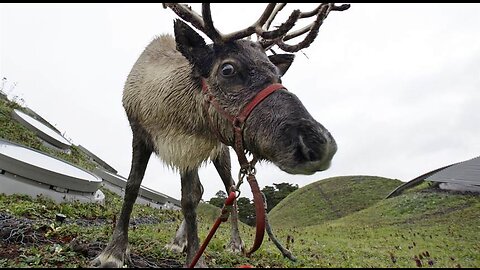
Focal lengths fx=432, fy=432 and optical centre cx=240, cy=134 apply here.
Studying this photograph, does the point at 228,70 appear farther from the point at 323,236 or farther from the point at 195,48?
the point at 323,236

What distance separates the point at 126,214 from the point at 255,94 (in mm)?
2437

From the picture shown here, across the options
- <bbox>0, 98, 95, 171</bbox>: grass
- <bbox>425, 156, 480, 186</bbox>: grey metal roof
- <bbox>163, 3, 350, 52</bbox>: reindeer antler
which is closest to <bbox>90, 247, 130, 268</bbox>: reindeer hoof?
<bbox>163, 3, 350, 52</bbox>: reindeer antler

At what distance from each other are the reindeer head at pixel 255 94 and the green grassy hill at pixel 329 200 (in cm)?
1985

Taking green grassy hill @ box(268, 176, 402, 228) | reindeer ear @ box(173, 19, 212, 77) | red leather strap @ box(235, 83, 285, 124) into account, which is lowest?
red leather strap @ box(235, 83, 285, 124)

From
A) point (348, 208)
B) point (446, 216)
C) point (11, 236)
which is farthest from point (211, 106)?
point (348, 208)

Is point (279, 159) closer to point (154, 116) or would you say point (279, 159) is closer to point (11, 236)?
point (154, 116)

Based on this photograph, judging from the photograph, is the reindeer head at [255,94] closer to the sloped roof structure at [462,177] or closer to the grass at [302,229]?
the grass at [302,229]

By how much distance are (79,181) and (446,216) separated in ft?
46.4

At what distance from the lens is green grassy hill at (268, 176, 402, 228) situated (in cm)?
2467

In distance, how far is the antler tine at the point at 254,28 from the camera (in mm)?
3914

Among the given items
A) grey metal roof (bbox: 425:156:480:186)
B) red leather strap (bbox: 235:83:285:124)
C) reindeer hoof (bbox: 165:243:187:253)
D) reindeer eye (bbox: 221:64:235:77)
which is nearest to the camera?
red leather strap (bbox: 235:83:285:124)

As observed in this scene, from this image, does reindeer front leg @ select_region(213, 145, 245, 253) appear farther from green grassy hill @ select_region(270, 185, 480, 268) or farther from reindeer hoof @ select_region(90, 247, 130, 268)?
reindeer hoof @ select_region(90, 247, 130, 268)

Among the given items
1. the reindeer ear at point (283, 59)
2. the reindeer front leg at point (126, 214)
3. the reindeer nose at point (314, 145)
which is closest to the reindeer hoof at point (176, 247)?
the reindeer front leg at point (126, 214)

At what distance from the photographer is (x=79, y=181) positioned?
12.2m
